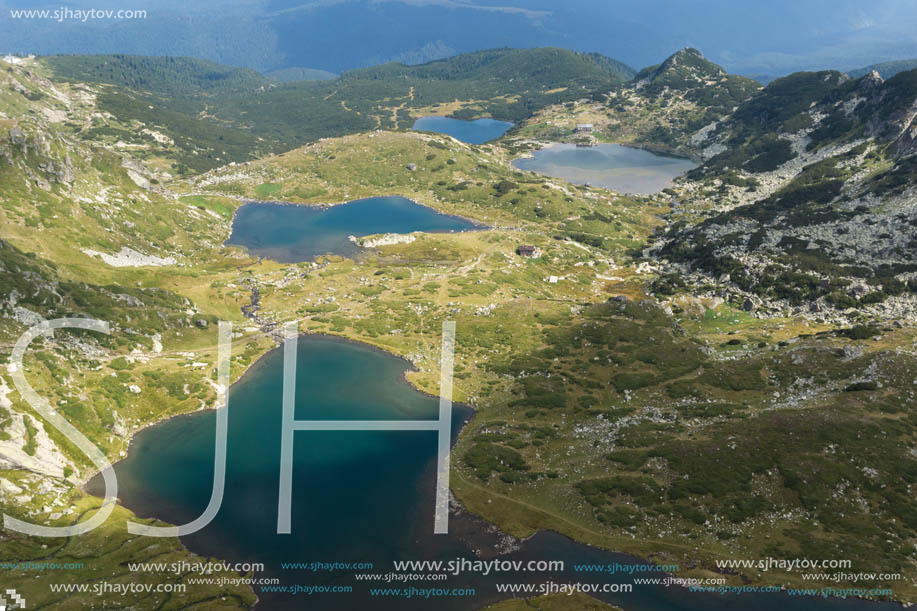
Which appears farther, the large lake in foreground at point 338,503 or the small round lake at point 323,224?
the small round lake at point 323,224

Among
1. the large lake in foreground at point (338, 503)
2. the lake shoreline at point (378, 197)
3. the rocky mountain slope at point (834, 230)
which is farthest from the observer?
the lake shoreline at point (378, 197)

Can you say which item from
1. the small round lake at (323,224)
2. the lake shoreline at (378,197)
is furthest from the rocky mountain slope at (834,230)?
the small round lake at (323,224)

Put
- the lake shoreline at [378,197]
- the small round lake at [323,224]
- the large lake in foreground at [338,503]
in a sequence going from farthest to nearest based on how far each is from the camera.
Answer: the lake shoreline at [378,197]
the small round lake at [323,224]
the large lake in foreground at [338,503]

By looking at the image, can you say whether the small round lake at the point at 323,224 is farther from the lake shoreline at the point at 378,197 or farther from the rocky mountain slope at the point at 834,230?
the rocky mountain slope at the point at 834,230

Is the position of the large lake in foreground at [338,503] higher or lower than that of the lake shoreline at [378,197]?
lower

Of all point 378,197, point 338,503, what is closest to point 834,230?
point 338,503

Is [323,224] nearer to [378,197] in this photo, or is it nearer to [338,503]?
[378,197]
